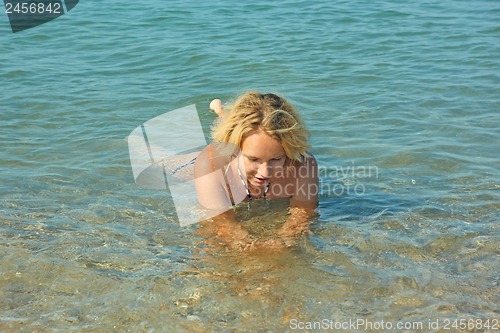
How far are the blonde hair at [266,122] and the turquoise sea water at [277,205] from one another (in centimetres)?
74

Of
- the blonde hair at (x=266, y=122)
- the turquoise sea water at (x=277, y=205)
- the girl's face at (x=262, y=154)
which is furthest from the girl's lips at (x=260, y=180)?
the turquoise sea water at (x=277, y=205)

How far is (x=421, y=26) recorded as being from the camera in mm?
11250

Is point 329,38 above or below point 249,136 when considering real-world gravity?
below

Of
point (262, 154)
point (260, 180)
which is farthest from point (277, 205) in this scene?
point (262, 154)

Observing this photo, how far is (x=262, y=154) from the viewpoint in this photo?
4.36 metres

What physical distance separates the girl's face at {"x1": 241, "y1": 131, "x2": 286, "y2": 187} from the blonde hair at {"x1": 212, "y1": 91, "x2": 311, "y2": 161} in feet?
0.12

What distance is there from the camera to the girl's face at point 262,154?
436 cm

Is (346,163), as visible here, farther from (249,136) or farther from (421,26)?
(421,26)

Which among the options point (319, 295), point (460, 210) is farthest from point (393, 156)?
point (319, 295)

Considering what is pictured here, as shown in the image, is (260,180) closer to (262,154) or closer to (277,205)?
(262,154)

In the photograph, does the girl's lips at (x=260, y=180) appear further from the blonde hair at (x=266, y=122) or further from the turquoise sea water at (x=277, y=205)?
the turquoise sea water at (x=277, y=205)

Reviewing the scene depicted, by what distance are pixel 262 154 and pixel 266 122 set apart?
0.22m

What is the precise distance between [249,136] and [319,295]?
1.22 meters

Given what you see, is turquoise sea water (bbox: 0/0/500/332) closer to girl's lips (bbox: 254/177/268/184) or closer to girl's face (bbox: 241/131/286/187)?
girl's lips (bbox: 254/177/268/184)
